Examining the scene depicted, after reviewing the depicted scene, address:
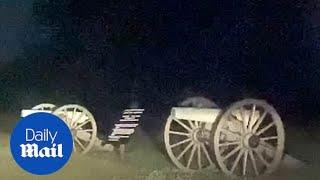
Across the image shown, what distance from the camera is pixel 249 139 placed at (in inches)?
74.9

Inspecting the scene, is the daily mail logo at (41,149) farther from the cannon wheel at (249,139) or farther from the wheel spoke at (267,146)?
the wheel spoke at (267,146)

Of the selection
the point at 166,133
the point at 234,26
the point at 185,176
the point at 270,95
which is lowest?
the point at 185,176

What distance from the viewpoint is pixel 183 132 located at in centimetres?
191

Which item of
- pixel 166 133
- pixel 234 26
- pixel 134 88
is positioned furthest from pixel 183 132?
pixel 234 26

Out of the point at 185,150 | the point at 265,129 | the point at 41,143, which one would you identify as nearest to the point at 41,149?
the point at 41,143

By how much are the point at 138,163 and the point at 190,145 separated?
183 mm

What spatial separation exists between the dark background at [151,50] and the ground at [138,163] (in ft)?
0.20

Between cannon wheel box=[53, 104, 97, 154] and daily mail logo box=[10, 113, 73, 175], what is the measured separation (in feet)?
0.06

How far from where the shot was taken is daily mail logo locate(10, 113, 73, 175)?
1.88 meters

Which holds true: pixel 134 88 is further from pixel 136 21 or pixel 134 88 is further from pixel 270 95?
pixel 270 95

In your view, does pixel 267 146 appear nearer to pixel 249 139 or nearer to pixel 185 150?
pixel 249 139

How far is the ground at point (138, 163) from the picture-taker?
1886 mm

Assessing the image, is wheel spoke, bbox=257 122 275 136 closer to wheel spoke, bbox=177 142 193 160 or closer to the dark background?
the dark background

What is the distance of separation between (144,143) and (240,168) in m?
0.33
